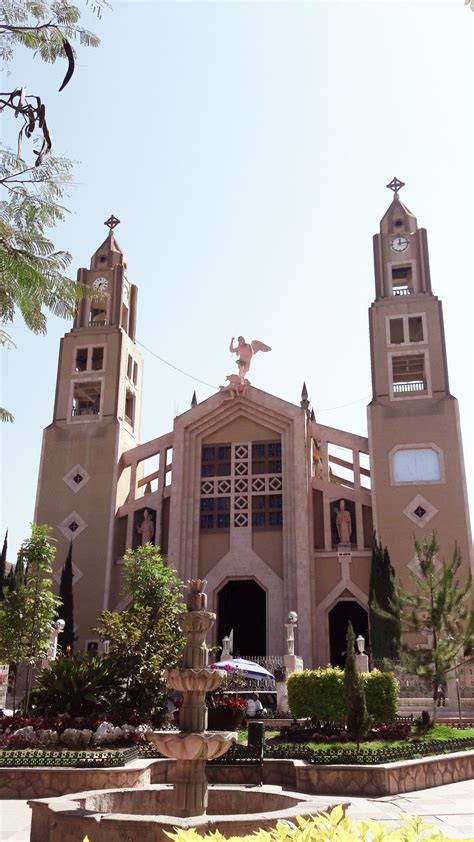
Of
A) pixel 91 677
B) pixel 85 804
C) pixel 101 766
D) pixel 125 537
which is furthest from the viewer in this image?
pixel 125 537

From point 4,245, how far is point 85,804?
6261 millimetres

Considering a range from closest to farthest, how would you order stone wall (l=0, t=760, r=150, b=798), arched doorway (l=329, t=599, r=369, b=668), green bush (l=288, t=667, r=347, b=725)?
stone wall (l=0, t=760, r=150, b=798)
green bush (l=288, t=667, r=347, b=725)
arched doorway (l=329, t=599, r=369, b=668)

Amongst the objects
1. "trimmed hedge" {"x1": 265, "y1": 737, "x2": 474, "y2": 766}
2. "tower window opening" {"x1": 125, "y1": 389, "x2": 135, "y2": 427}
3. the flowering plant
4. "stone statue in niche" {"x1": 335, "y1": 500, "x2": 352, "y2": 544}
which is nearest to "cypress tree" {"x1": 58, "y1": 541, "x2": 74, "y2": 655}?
"tower window opening" {"x1": 125, "y1": 389, "x2": 135, "y2": 427}

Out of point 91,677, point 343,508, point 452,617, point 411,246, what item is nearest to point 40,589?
point 91,677

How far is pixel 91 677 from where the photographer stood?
51.4 feet

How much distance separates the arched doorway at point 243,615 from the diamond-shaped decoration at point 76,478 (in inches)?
314

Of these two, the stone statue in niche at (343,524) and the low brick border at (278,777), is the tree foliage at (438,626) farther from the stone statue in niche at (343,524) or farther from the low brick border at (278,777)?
the stone statue in niche at (343,524)

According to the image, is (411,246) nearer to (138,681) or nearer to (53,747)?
(138,681)

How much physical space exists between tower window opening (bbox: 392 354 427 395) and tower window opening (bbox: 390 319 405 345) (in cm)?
124

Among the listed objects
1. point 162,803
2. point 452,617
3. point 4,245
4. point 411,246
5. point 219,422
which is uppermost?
point 411,246

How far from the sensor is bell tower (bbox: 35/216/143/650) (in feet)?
105

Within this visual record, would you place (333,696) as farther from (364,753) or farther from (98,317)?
(98,317)

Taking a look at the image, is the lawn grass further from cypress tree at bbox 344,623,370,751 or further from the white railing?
the white railing

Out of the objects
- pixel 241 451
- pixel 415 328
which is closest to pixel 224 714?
pixel 241 451
